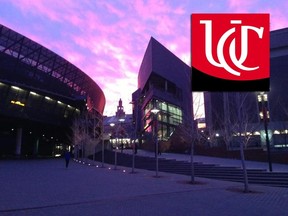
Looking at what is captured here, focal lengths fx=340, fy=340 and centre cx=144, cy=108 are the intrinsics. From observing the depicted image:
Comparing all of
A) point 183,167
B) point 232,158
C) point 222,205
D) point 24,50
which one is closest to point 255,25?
point 222,205

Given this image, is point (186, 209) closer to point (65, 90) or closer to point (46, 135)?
point (65, 90)

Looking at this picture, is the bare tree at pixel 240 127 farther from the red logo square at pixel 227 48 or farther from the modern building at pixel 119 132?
the red logo square at pixel 227 48

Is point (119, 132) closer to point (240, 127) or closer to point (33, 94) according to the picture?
point (33, 94)

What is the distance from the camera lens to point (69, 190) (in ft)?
50.0

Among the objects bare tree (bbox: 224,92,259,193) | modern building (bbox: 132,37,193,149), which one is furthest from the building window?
bare tree (bbox: 224,92,259,193)

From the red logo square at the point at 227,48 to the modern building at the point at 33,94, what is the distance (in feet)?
151

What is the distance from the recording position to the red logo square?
519 cm

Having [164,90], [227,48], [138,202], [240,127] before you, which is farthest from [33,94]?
[227,48]

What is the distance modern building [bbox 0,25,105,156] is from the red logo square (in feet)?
151

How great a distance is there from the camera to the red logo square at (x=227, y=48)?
5191 millimetres

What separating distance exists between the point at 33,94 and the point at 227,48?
51.5 m

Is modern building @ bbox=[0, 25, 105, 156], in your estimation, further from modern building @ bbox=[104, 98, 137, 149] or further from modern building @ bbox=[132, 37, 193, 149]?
modern building @ bbox=[132, 37, 193, 149]

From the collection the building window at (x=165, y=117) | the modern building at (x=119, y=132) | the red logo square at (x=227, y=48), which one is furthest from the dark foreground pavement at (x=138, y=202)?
the building window at (x=165, y=117)

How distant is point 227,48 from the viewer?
5.19 m
